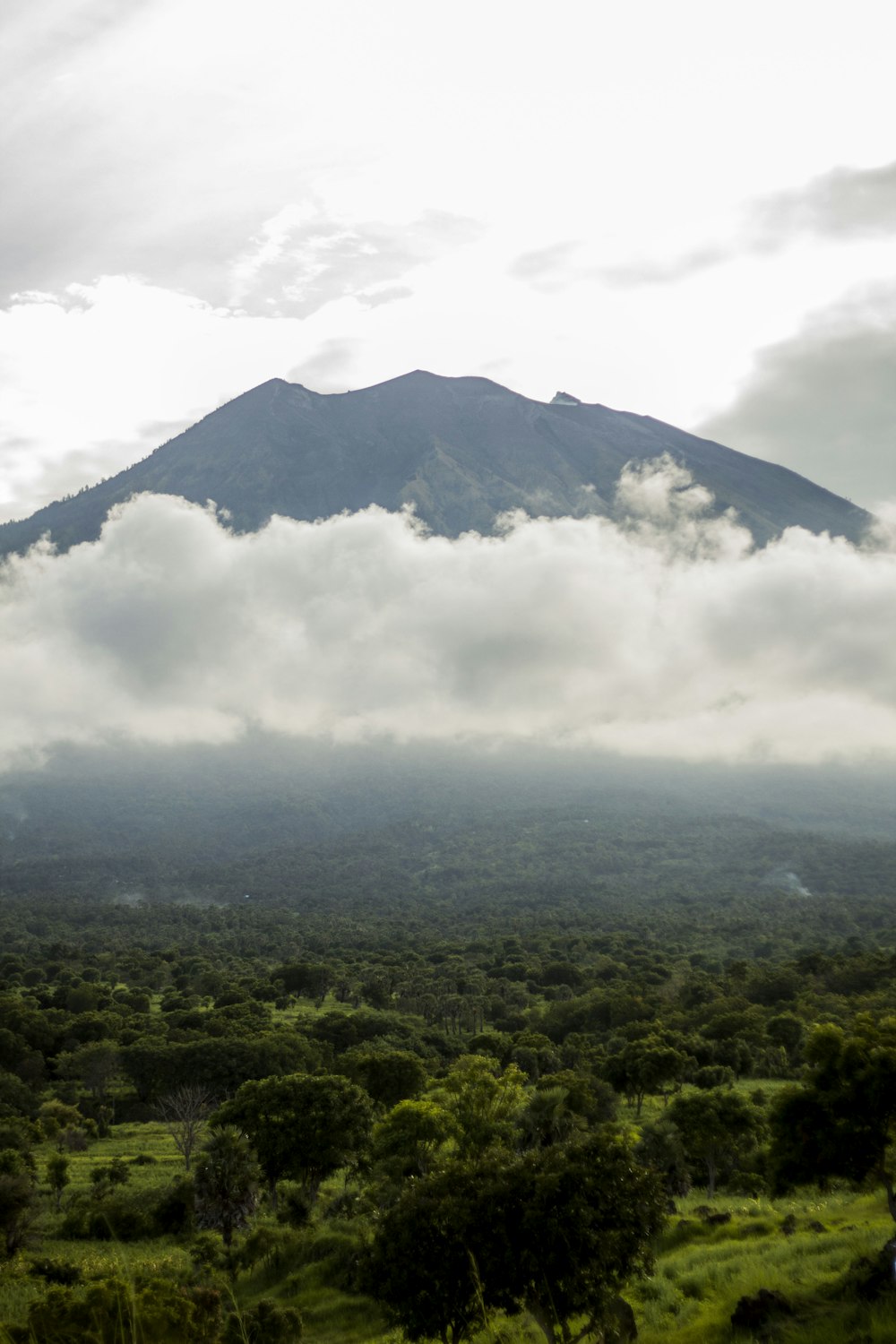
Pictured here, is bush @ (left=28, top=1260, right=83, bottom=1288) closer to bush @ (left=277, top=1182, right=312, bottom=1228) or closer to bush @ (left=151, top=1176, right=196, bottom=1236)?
bush @ (left=151, top=1176, right=196, bottom=1236)

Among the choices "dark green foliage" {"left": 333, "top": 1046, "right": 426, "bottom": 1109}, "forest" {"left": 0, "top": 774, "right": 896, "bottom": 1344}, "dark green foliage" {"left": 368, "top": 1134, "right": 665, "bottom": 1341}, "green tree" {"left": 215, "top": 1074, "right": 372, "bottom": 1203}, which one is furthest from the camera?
"dark green foliage" {"left": 333, "top": 1046, "right": 426, "bottom": 1109}

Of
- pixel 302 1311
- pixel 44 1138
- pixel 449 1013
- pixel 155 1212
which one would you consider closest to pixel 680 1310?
pixel 302 1311

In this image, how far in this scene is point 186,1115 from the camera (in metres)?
45.0

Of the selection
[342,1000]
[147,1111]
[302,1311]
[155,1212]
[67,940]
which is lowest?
[67,940]

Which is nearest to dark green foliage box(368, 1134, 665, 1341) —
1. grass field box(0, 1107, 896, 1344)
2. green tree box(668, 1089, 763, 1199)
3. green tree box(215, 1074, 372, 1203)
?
grass field box(0, 1107, 896, 1344)

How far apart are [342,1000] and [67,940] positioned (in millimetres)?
84053

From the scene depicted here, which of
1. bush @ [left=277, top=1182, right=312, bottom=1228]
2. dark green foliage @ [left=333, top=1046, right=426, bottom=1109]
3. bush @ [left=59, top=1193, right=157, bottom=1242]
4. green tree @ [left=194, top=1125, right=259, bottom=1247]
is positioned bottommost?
dark green foliage @ [left=333, top=1046, right=426, bottom=1109]

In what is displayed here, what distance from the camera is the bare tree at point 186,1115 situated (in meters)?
41.9

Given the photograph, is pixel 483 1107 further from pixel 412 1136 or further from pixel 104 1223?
pixel 104 1223

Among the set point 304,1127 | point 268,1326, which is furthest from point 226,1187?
point 268,1326

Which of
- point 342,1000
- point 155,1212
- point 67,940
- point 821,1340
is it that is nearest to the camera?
point 821,1340

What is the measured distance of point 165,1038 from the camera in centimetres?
6134

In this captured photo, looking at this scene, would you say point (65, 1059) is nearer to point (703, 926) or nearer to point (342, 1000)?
point (342, 1000)

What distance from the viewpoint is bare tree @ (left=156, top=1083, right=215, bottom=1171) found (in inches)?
1649
